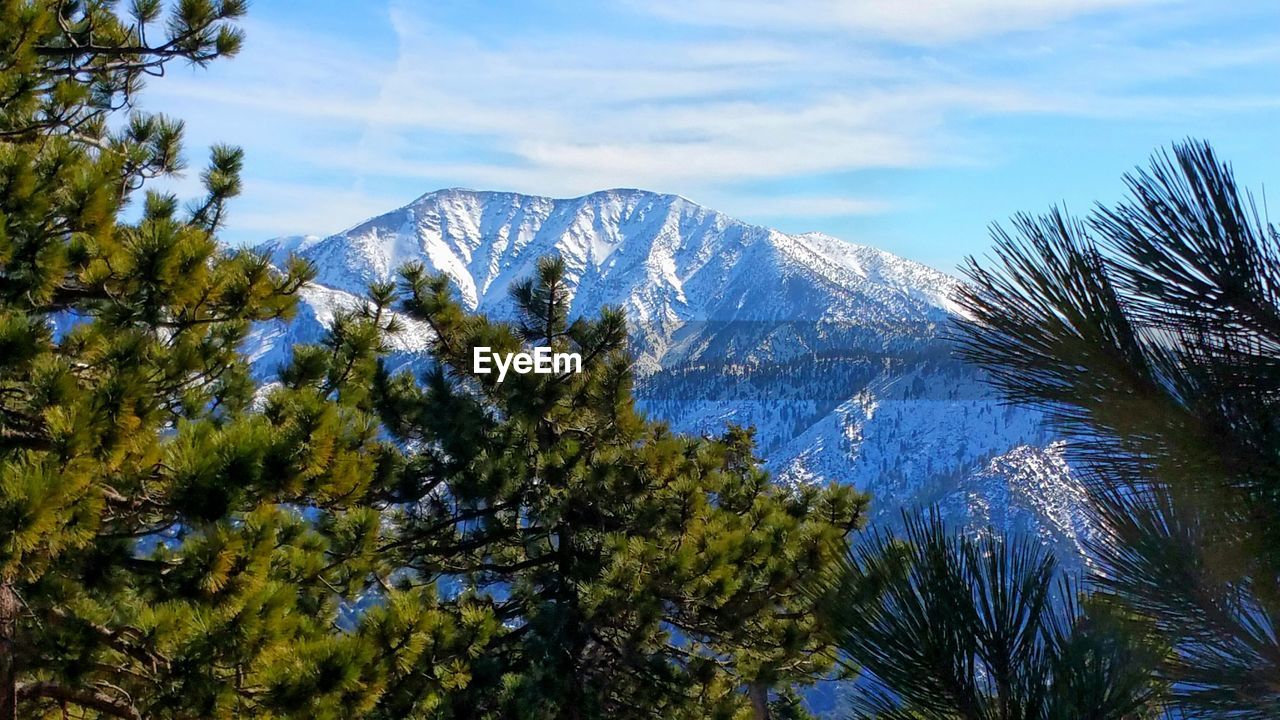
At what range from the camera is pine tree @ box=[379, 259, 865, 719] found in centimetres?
1072

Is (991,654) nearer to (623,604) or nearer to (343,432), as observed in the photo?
(343,432)

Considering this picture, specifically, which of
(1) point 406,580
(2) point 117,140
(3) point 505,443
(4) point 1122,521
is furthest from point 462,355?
(4) point 1122,521

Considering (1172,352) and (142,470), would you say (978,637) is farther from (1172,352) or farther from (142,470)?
(142,470)

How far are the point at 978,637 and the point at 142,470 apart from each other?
4.87 meters

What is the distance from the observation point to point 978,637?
2740mm

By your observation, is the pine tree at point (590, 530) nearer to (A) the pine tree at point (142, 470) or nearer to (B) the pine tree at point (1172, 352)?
(A) the pine tree at point (142, 470)

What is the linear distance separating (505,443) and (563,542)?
5.25 feet

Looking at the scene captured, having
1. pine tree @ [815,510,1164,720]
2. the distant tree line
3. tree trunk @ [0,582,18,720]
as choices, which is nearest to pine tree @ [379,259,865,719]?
the distant tree line

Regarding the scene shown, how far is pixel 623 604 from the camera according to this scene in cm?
1059

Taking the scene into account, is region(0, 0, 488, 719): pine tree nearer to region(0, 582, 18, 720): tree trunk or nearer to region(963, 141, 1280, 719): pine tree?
region(0, 582, 18, 720): tree trunk

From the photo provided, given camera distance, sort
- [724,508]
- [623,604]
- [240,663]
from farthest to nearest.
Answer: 1. [724,508]
2. [623,604]
3. [240,663]

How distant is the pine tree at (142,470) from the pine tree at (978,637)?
371 centimetres

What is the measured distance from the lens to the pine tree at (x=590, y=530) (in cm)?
1072

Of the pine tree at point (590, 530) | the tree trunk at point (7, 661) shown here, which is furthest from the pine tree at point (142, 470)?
the pine tree at point (590, 530)
